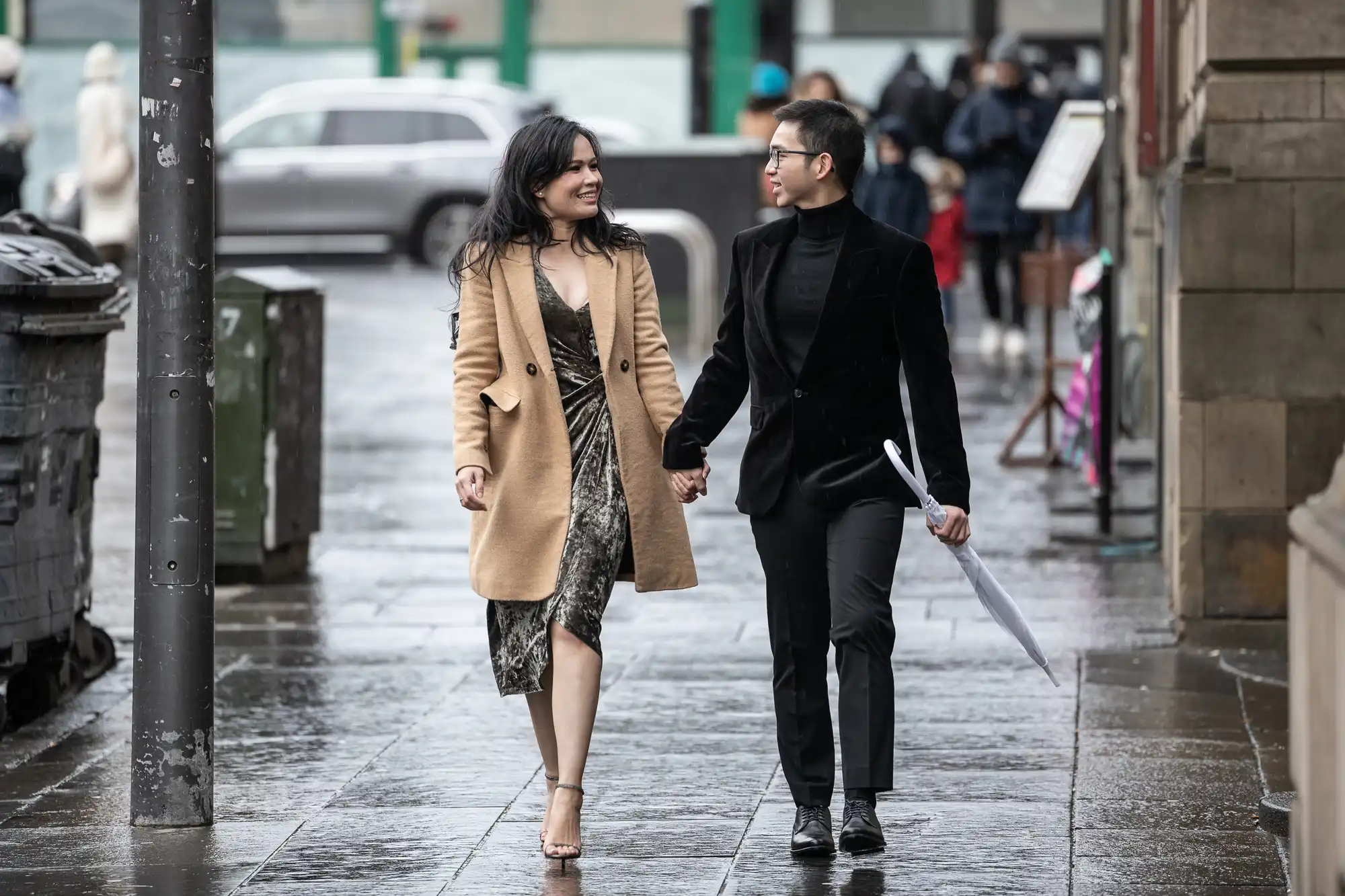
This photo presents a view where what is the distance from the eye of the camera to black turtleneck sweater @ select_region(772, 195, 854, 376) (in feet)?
18.6

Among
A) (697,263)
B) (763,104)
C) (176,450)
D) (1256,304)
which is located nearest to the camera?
(176,450)

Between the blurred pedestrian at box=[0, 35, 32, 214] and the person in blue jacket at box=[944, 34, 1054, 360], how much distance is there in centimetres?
642

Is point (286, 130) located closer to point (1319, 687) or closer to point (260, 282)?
point (260, 282)

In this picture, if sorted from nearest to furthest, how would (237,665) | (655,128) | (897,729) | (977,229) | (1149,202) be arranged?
(897,729) → (237,665) → (1149,202) → (977,229) → (655,128)

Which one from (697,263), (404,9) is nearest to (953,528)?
(697,263)

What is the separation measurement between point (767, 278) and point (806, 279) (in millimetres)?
87

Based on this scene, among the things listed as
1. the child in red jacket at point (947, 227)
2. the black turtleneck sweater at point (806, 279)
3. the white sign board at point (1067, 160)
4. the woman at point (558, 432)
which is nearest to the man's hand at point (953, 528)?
the black turtleneck sweater at point (806, 279)

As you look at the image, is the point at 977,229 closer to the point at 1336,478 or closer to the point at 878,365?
the point at 878,365

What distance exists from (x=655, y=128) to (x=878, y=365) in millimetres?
27439

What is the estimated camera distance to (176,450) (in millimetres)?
6023

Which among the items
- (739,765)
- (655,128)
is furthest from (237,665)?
(655,128)

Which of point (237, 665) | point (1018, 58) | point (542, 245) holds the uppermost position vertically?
point (1018, 58)

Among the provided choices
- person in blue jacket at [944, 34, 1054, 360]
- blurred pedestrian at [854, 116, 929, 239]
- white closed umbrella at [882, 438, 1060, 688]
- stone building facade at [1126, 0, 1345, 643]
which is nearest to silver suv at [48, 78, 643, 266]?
blurred pedestrian at [854, 116, 929, 239]

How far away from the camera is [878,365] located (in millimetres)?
5727
